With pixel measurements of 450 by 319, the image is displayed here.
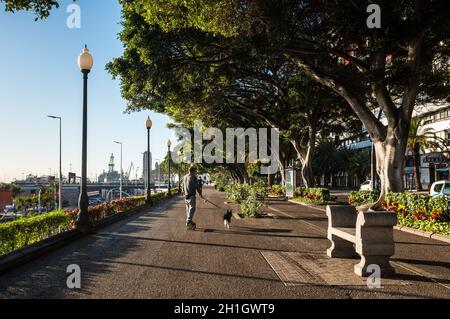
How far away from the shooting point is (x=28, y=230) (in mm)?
8672

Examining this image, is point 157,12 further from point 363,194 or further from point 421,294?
point 363,194

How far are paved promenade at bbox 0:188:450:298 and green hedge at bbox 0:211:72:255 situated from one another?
0.97 meters

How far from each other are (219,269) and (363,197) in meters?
14.8

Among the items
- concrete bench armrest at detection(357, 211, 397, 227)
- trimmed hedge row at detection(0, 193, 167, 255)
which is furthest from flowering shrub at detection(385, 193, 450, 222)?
trimmed hedge row at detection(0, 193, 167, 255)

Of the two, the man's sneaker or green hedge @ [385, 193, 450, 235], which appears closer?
green hedge @ [385, 193, 450, 235]

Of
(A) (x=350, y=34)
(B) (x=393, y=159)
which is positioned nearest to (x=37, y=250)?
(B) (x=393, y=159)

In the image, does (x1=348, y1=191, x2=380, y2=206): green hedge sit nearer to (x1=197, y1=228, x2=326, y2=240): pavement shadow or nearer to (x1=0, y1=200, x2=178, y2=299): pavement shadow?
(x1=197, y1=228, x2=326, y2=240): pavement shadow

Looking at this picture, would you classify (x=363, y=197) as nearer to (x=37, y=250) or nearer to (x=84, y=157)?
(x=84, y=157)

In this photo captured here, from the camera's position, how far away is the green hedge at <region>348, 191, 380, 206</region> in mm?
18469

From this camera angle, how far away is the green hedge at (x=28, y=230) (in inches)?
311

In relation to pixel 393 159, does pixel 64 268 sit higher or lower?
lower

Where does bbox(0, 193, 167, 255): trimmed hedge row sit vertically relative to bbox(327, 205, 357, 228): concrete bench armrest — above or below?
below

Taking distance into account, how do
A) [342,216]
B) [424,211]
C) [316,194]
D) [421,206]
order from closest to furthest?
[342,216] → [424,211] → [421,206] → [316,194]

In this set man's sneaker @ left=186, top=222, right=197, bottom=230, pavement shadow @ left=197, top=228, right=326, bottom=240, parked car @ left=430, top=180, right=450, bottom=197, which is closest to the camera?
pavement shadow @ left=197, top=228, right=326, bottom=240
